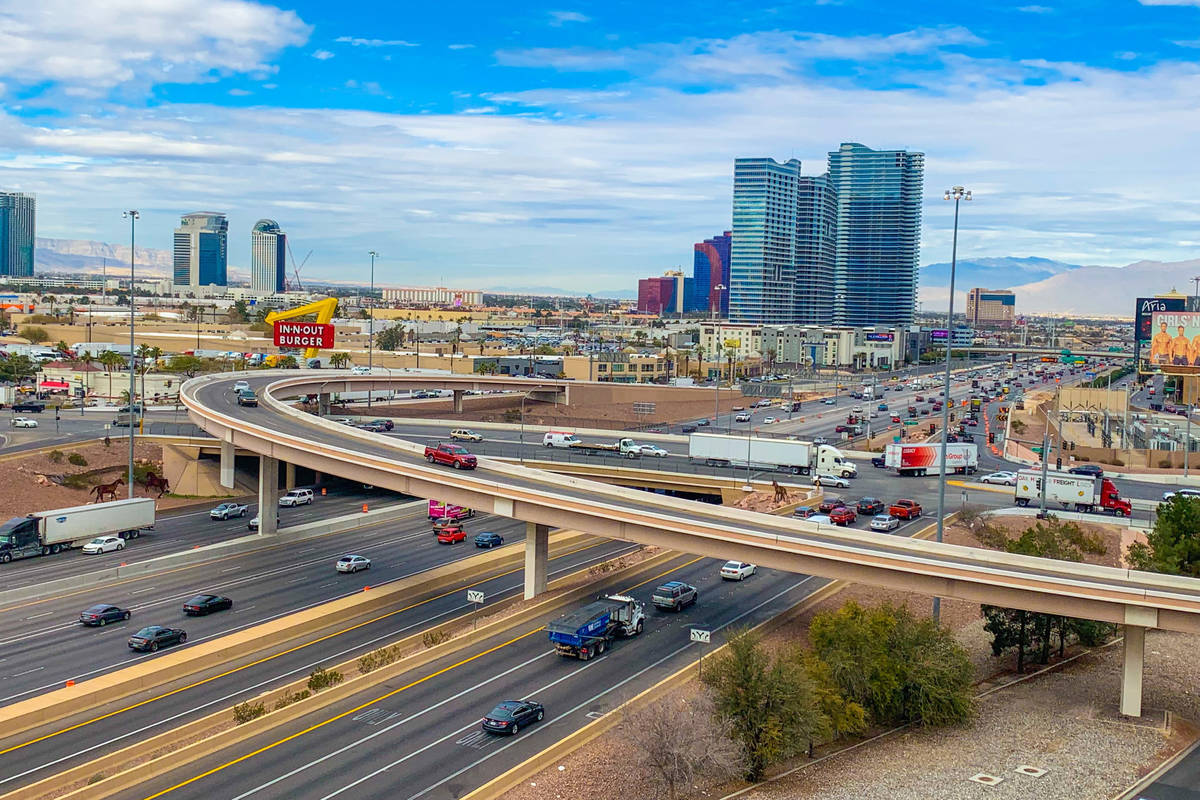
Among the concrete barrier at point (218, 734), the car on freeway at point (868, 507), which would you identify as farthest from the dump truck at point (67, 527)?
the car on freeway at point (868, 507)

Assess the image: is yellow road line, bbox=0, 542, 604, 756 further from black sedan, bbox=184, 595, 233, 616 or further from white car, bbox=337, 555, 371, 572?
black sedan, bbox=184, 595, 233, 616

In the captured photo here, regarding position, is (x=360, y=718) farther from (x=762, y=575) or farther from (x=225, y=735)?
(x=762, y=575)

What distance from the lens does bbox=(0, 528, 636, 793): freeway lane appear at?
30.5 m

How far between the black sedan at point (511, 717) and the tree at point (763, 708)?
5546 mm

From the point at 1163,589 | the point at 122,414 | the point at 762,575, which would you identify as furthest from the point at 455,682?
the point at 122,414

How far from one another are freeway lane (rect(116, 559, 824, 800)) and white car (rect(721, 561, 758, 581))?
5969 mm

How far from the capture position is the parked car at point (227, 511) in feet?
219

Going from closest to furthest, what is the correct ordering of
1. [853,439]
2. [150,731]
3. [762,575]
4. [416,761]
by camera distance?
1. [416,761]
2. [150,731]
3. [762,575]
4. [853,439]

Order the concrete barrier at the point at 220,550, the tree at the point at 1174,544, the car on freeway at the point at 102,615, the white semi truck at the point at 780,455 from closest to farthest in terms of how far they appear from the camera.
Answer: the car on freeway at the point at 102,615, the tree at the point at 1174,544, the concrete barrier at the point at 220,550, the white semi truck at the point at 780,455

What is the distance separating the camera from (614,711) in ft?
107

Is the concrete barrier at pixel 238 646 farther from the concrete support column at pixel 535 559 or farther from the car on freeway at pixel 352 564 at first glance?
the concrete support column at pixel 535 559

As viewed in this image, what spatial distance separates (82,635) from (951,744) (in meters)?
33.1

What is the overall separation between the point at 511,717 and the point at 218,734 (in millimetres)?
8356

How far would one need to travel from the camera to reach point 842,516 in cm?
5859
